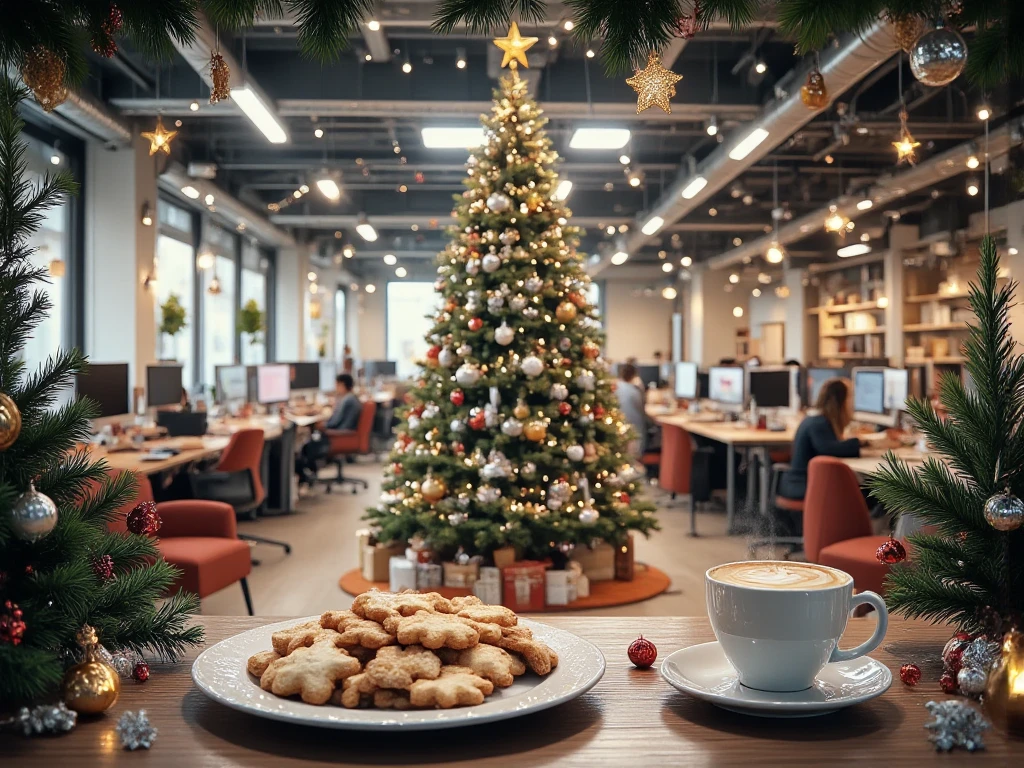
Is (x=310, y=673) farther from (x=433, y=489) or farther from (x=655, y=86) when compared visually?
(x=433, y=489)

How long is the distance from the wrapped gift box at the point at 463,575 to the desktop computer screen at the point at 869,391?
3784 mm

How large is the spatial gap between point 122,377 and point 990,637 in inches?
245

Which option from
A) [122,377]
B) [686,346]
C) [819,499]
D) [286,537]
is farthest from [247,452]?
[686,346]

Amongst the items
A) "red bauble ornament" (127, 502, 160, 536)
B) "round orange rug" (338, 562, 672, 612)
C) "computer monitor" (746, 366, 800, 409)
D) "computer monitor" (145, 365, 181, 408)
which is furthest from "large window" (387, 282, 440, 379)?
"red bauble ornament" (127, 502, 160, 536)

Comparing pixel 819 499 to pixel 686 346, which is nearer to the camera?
pixel 819 499

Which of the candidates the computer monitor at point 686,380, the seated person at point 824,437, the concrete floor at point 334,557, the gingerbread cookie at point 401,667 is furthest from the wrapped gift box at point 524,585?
the computer monitor at point 686,380

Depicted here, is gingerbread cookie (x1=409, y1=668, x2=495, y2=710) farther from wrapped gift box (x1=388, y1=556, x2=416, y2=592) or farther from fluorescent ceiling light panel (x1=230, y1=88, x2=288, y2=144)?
fluorescent ceiling light panel (x1=230, y1=88, x2=288, y2=144)

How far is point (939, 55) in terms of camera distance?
61.0 inches

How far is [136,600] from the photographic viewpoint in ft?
3.49

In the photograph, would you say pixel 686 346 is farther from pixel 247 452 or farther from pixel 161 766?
pixel 161 766

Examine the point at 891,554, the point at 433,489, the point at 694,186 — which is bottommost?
the point at 433,489

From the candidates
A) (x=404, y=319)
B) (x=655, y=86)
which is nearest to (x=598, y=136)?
(x=655, y=86)

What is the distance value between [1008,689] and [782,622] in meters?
0.21

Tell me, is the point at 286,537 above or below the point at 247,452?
below
